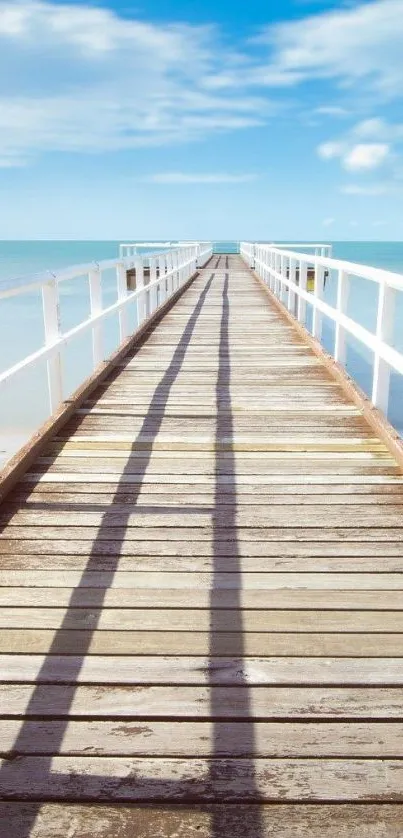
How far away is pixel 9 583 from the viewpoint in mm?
2688

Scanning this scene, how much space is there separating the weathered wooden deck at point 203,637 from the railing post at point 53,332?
54 cm

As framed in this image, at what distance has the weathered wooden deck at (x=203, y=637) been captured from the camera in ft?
5.60

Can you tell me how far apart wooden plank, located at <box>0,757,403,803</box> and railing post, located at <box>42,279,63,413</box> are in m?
3.25

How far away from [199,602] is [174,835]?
3.27 feet

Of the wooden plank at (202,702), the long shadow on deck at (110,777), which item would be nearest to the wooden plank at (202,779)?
the long shadow on deck at (110,777)

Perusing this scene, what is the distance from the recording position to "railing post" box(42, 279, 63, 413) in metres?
4.74

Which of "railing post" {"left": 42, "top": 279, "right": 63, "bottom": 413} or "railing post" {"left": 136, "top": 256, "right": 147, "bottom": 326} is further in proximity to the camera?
"railing post" {"left": 136, "top": 256, "right": 147, "bottom": 326}

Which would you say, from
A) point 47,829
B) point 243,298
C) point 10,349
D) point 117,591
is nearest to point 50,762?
point 47,829

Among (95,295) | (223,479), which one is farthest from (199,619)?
(95,295)

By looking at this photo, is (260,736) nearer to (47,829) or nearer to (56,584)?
(47,829)

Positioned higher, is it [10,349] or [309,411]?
[309,411]

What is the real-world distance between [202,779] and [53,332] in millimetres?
3685

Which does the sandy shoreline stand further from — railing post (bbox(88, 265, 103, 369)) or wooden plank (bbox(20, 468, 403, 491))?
wooden plank (bbox(20, 468, 403, 491))

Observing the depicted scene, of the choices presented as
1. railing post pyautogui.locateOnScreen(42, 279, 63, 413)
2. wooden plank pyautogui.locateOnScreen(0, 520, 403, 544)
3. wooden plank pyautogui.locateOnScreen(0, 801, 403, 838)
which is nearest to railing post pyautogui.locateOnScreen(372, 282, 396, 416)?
wooden plank pyautogui.locateOnScreen(0, 520, 403, 544)
